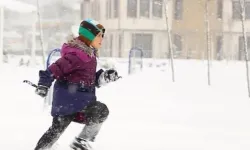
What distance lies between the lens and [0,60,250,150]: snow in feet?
19.8

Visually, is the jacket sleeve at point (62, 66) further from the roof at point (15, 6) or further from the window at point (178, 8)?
the window at point (178, 8)

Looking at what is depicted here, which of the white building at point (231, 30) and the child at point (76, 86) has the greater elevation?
the white building at point (231, 30)

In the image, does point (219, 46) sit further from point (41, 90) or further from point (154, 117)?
point (41, 90)

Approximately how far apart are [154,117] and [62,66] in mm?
4126

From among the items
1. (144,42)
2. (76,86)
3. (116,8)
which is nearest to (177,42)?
(144,42)

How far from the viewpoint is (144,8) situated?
32750 millimetres

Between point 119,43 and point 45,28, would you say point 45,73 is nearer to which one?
A: point 119,43

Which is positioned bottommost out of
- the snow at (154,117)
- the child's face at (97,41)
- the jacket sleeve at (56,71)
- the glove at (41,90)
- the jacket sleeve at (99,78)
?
the snow at (154,117)

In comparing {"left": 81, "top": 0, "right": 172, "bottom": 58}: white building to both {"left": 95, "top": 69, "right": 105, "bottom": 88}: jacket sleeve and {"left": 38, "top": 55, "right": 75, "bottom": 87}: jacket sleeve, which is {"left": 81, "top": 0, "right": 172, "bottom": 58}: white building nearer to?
{"left": 95, "top": 69, "right": 105, "bottom": 88}: jacket sleeve

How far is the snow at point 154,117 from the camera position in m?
6.02

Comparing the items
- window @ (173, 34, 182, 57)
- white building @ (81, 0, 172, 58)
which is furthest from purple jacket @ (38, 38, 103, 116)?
window @ (173, 34, 182, 57)

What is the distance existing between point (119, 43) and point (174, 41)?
380 centimetres

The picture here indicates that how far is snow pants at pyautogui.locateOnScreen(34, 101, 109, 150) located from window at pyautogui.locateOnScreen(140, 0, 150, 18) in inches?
1103

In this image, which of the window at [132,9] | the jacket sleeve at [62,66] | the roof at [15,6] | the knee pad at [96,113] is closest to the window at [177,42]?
the window at [132,9]
